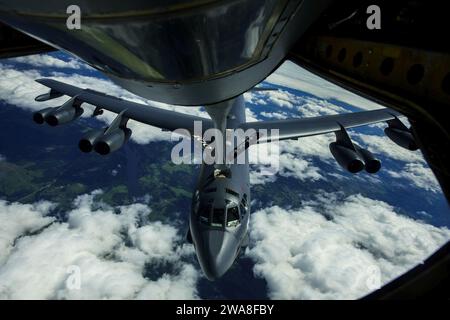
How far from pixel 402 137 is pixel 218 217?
9.96m

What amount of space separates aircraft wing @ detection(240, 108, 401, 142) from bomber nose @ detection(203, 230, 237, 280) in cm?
564

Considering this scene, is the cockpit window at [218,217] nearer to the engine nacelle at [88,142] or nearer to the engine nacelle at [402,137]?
the engine nacelle at [88,142]

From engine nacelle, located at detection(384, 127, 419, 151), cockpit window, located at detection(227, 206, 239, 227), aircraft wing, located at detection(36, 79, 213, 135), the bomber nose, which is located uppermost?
engine nacelle, located at detection(384, 127, 419, 151)

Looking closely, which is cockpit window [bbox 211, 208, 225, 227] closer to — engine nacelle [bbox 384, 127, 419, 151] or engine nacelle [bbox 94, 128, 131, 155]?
engine nacelle [bbox 94, 128, 131, 155]

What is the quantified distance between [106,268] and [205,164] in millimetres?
101077

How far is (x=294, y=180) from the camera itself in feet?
483

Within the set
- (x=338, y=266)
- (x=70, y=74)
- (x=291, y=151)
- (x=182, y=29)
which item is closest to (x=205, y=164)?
(x=182, y=29)

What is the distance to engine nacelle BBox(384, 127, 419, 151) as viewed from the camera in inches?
499

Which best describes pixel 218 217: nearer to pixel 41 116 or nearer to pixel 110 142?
pixel 110 142

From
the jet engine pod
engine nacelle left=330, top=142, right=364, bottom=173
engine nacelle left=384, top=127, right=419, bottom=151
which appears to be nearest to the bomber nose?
engine nacelle left=330, top=142, right=364, bottom=173

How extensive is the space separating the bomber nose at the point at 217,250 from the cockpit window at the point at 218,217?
0.36 meters

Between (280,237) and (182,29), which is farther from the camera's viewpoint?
(280,237)
